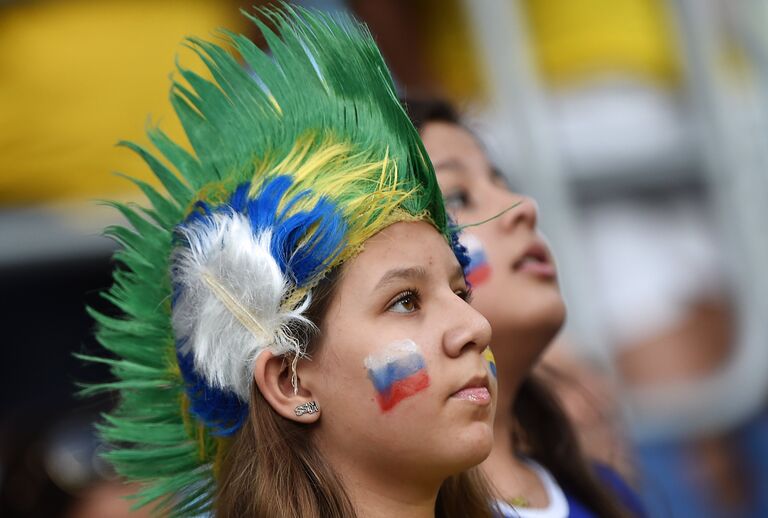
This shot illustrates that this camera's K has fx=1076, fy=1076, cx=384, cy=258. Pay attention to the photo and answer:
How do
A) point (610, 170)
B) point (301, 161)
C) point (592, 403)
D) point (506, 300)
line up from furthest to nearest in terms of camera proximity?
point (610, 170), point (592, 403), point (506, 300), point (301, 161)

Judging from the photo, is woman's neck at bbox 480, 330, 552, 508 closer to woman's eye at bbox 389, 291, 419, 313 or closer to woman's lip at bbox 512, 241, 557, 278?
woman's lip at bbox 512, 241, 557, 278

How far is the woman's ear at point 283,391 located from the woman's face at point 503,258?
444 millimetres

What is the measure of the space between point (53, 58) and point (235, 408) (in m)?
1.88

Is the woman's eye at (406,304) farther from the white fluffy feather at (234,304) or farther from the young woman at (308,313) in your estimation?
the white fluffy feather at (234,304)

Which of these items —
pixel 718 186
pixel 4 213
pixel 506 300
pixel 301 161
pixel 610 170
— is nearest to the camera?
pixel 301 161

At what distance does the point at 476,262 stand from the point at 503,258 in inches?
2.2

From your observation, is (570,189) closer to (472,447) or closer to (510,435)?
(510,435)

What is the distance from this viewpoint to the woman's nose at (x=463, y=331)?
1343 mm

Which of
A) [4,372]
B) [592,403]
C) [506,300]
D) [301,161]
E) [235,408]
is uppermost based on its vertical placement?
[301,161]

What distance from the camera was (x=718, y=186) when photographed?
3135mm

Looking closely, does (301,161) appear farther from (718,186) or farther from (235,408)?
Result: (718,186)

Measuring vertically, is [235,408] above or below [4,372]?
above

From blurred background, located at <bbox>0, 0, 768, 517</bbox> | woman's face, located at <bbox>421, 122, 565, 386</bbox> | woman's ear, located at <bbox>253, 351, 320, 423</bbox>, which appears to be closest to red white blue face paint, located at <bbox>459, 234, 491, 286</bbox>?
woman's face, located at <bbox>421, 122, 565, 386</bbox>

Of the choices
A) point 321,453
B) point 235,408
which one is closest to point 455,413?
point 321,453
